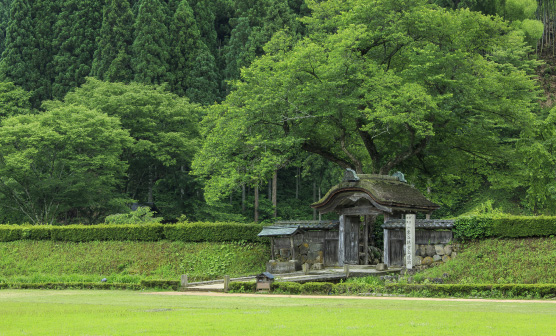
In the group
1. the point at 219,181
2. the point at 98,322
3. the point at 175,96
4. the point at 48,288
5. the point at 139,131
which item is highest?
the point at 175,96

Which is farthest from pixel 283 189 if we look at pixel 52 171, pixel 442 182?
pixel 442 182

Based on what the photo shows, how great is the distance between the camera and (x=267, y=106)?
108 feet

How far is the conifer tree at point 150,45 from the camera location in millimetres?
65875

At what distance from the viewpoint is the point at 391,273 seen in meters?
28.5

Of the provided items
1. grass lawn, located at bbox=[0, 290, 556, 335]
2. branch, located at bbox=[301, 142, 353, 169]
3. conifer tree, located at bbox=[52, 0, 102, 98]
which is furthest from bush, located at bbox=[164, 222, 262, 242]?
conifer tree, located at bbox=[52, 0, 102, 98]

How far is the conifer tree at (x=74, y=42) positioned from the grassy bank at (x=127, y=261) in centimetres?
3836

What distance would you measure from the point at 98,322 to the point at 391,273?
56.4ft

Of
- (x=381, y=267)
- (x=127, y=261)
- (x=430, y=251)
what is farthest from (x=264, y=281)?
(x=127, y=261)

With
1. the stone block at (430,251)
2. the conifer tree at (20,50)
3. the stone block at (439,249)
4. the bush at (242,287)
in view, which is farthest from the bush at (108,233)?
the conifer tree at (20,50)

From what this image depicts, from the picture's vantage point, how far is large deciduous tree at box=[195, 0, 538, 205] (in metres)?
31.7

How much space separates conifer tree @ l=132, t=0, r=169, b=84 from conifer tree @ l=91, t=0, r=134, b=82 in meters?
1.41

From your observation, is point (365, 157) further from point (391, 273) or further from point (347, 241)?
point (391, 273)

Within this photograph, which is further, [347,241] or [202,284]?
[347,241]

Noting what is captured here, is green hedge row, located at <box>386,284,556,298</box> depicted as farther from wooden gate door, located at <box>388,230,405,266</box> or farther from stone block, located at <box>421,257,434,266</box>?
wooden gate door, located at <box>388,230,405,266</box>
